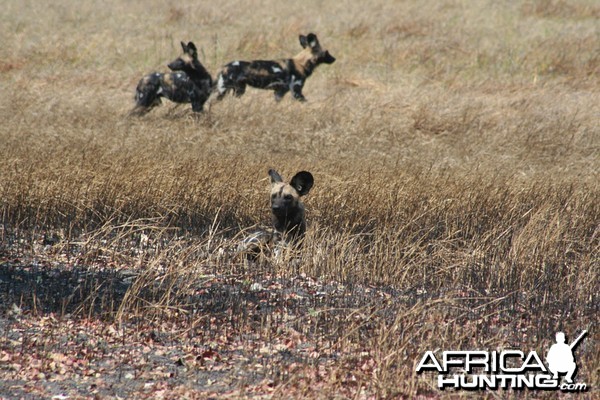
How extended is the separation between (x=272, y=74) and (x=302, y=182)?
32.3 feet

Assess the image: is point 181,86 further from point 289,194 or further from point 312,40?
point 289,194

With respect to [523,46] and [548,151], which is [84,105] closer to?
[548,151]

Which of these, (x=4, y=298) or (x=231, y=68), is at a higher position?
(x=231, y=68)

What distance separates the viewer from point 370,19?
86.3ft

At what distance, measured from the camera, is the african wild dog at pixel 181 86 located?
15664mm

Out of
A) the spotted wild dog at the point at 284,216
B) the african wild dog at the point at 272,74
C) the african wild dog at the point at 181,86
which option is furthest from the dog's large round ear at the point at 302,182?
the african wild dog at the point at 272,74

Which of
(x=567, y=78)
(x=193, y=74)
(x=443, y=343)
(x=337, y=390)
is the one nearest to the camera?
(x=337, y=390)

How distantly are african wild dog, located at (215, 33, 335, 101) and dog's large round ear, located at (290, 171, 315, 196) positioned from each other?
915cm

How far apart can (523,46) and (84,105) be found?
1257cm

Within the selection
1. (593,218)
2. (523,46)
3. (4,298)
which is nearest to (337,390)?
(4,298)

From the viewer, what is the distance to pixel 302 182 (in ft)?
26.1

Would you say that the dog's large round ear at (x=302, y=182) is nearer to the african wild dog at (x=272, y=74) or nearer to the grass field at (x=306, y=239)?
the grass field at (x=306, y=239)

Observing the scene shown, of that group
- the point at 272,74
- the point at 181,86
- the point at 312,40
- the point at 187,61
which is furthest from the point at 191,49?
the point at 312,40

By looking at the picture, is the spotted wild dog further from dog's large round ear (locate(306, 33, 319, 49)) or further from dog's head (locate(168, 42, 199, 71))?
dog's large round ear (locate(306, 33, 319, 49))
